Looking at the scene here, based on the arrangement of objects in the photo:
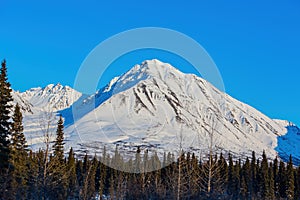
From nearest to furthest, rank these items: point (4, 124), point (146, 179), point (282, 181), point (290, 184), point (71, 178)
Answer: point (4, 124)
point (71, 178)
point (290, 184)
point (146, 179)
point (282, 181)

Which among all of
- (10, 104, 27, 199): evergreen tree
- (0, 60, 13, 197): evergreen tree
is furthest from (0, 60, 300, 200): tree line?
(0, 60, 13, 197): evergreen tree

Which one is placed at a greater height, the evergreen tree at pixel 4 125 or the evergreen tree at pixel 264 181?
the evergreen tree at pixel 264 181

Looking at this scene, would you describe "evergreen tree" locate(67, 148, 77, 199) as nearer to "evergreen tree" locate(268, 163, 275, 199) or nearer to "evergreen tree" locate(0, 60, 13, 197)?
"evergreen tree" locate(268, 163, 275, 199)

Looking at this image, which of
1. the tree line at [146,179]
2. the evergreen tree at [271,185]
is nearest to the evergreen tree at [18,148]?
the tree line at [146,179]

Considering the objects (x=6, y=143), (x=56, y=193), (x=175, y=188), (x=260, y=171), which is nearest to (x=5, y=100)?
(x=6, y=143)

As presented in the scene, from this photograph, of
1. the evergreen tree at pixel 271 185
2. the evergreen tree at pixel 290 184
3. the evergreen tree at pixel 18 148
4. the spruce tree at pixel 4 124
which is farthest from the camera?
the evergreen tree at pixel 271 185

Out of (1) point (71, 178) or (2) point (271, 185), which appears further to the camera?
(2) point (271, 185)

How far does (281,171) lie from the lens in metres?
116

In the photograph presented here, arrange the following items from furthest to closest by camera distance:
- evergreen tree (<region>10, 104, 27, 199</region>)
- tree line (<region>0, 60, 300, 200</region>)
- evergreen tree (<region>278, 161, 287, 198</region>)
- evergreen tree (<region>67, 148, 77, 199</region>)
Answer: evergreen tree (<region>278, 161, 287, 198</region>) → evergreen tree (<region>67, 148, 77, 199</region>) → tree line (<region>0, 60, 300, 200</region>) → evergreen tree (<region>10, 104, 27, 199</region>)

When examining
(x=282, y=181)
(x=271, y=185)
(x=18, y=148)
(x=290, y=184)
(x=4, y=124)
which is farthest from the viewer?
(x=282, y=181)

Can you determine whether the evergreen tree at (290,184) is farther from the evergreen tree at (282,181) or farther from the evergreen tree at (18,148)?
the evergreen tree at (18,148)

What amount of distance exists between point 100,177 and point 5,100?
8027 centimetres

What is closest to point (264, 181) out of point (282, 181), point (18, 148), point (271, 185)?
point (271, 185)

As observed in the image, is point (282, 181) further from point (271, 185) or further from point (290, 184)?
point (290, 184)
